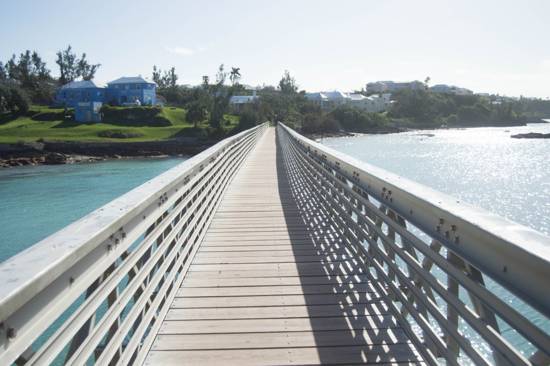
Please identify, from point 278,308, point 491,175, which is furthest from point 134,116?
point 278,308

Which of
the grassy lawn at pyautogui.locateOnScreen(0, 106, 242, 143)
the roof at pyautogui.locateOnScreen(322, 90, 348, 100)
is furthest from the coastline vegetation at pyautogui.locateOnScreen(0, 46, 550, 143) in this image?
the roof at pyautogui.locateOnScreen(322, 90, 348, 100)

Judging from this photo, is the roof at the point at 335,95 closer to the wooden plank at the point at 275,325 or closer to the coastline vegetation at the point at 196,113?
the coastline vegetation at the point at 196,113

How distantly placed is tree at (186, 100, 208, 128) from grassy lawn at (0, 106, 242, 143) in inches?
44.5

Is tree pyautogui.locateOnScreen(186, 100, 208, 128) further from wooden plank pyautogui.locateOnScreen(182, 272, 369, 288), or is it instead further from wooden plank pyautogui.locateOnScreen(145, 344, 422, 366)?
wooden plank pyautogui.locateOnScreen(145, 344, 422, 366)

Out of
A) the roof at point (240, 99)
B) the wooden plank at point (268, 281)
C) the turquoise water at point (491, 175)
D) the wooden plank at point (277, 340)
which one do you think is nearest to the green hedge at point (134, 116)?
the roof at point (240, 99)

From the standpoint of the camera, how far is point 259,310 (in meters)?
4.06

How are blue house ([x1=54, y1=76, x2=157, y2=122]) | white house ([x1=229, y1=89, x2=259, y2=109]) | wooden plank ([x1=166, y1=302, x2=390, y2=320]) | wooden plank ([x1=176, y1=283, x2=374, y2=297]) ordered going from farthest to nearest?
white house ([x1=229, y1=89, x2=259, y2=109])
blue house ([x1=54, y1=76, x2=157, y2=122])
wooden plank ([x1=176, y1=283, x2=374, y2=297])
wooden plank ([x1=166, y1=302, x2=390, y2=320])

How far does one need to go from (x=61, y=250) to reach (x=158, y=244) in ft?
6.87

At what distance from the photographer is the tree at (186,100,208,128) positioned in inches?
3265

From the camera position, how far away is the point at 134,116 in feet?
281

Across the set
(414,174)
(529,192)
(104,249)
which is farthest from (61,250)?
(414,174)

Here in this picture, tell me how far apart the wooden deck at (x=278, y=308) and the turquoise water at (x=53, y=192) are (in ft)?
50.4

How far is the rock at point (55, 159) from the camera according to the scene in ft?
190

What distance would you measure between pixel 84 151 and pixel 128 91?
106ft
